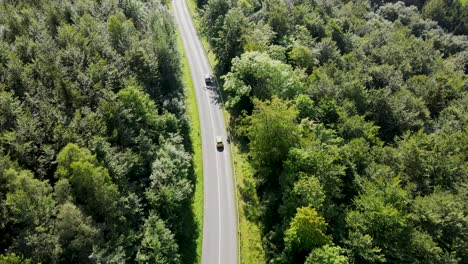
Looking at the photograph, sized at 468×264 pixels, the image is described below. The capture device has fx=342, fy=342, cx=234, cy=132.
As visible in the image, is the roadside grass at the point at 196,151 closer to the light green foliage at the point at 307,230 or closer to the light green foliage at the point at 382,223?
the light green foliage at the point at 307,230

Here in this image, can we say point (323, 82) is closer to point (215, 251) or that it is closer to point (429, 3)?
point (215, 251)

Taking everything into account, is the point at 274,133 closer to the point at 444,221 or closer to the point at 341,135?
the point at 341,135

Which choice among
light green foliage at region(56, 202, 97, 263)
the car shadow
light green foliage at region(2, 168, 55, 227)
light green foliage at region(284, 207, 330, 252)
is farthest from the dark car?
light green foliage at region(56, 202, 97, 263)

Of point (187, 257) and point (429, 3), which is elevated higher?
point (429, 3)

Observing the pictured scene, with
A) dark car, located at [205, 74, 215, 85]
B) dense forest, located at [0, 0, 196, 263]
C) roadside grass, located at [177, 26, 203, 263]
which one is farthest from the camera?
dark car, located at [205, 74, 215, 85]

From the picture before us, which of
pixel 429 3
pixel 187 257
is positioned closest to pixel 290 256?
pixel 187 257

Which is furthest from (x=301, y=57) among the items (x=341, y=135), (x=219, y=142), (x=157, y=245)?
(x=157, y=245)

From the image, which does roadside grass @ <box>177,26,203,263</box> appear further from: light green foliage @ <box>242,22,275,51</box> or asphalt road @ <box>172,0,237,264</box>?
light green foliage @ <box>242,22,275,51</box>
